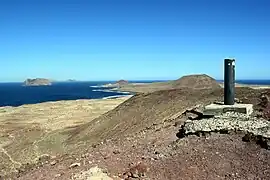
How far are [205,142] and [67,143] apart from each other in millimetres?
18968

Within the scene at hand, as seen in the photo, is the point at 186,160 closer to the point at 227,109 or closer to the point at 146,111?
the point at 227,109

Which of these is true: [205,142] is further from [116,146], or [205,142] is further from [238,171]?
[116,146]

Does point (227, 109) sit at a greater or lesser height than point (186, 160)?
greater

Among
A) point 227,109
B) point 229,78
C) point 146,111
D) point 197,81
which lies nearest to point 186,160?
point 227,109

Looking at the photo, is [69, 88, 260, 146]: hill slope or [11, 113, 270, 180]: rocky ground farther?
[69, 88, 260, 146]: hill slope

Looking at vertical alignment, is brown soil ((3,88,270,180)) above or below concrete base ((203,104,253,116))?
below

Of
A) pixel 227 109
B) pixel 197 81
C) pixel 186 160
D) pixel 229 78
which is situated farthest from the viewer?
pixel 197 81

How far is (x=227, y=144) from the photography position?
1398 cm

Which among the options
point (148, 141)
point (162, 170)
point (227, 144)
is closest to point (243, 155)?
point (227, 144)

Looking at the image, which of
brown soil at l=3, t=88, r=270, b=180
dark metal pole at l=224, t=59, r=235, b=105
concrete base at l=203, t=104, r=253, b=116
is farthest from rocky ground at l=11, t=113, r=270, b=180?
dark metal pole at l=224, t=59, r=235, b=105

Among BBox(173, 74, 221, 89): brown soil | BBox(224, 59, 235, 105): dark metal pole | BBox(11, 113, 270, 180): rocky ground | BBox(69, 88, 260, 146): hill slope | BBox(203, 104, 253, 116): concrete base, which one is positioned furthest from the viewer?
BBox(173, 74, 221, 89): brown soil

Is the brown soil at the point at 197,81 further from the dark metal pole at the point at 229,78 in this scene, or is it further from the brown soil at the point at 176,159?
the brown soil at the point at 176,159

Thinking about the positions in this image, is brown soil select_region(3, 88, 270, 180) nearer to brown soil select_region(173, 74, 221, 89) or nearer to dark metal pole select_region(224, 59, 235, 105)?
dark metal pole select_region(224, 59, 235, 105)

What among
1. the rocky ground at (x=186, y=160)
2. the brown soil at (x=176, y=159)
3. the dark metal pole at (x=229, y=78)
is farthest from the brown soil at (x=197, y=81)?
the rocky ground at (x=186, y=160)
